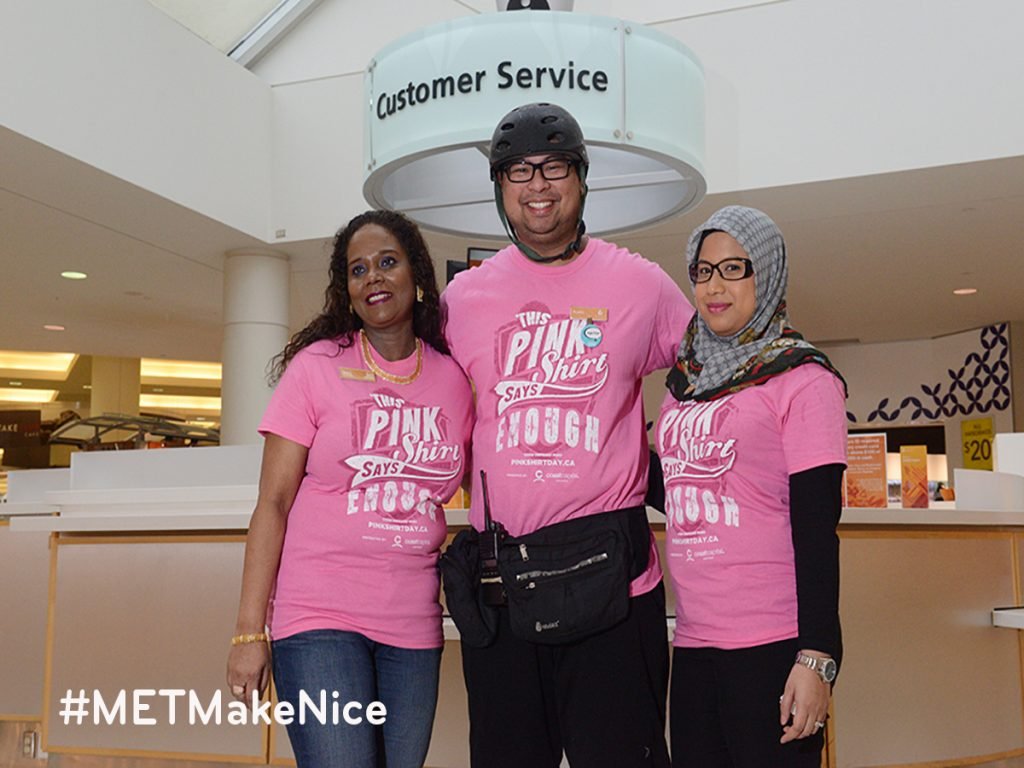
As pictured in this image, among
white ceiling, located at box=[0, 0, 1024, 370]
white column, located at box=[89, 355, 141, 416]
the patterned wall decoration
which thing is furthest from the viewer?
white column, located at box=[89, 355, 141, 416]

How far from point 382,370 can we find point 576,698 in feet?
2.02

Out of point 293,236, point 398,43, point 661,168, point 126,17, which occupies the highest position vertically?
point 126,17

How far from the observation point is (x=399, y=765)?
1.76 metres

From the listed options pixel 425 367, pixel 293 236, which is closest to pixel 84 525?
pixel 425 367

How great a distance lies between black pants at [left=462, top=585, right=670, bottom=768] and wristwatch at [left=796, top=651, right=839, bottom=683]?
0.25m

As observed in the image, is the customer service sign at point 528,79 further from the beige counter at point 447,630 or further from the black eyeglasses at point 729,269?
the beige counter at point 447,630

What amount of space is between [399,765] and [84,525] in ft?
6.40

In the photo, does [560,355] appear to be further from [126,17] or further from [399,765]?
[126,17]

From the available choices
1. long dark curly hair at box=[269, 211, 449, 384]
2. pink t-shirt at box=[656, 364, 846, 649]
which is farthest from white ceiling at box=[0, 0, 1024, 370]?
pink t-shirt at box=[656, 364, 846, 649]

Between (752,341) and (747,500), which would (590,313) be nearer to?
(752,341)

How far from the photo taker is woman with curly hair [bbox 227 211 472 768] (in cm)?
171

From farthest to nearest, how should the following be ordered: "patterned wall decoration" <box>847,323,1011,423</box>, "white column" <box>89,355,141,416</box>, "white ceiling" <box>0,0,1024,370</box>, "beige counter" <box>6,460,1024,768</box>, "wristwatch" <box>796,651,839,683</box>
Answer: "white column" <box>89,355,141,416</box> < "patterned wall decoration" <box>847,323,1011,423</box> < "white ceiling" <box>0,0,1024,370</box> < "beige counter" <box>6,460,1024,768</box> < "wristwatch" <box>796,651,839,683</box>

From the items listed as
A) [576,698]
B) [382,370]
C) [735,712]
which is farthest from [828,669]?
[382,370]

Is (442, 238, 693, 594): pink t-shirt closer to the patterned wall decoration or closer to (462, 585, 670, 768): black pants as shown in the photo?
(462, 585, 670, 768): black pants
